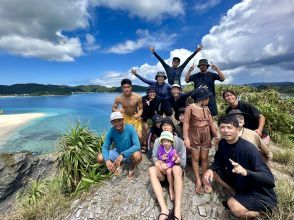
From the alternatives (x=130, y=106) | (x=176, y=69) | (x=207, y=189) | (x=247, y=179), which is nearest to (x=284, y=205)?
(x=247, y=179)

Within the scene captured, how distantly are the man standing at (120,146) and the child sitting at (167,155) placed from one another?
767mm

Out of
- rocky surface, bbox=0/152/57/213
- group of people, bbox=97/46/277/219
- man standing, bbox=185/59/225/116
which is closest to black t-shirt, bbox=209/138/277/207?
group of people, bbox=97/46/277/219

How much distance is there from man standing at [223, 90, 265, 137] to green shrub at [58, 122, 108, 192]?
3.63 metres

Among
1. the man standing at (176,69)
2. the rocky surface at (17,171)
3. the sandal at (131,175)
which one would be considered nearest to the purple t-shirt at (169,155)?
the sandal at (131,175)

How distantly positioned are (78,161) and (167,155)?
2.72 m

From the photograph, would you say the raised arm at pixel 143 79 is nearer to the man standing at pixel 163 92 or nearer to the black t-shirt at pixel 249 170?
the man standing at pixel 163 92

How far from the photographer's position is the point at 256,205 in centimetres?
434

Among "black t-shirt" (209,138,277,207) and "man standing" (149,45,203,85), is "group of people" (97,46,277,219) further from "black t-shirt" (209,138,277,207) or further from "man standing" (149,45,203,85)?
"man standing" (149,45,203,85)

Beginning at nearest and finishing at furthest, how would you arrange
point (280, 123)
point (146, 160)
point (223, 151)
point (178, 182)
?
point (223, 151)
point (178, 182)
point (146, 160)
point (280, 123)

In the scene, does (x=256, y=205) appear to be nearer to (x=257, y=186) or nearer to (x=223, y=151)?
(x=257, y=186)

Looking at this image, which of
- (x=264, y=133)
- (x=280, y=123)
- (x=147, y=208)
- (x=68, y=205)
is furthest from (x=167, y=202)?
(x=280, y=123)

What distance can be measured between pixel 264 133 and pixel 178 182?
2.73 m

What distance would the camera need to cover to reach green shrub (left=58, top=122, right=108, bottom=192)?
6656 mm

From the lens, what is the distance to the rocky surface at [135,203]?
17.2 ft
